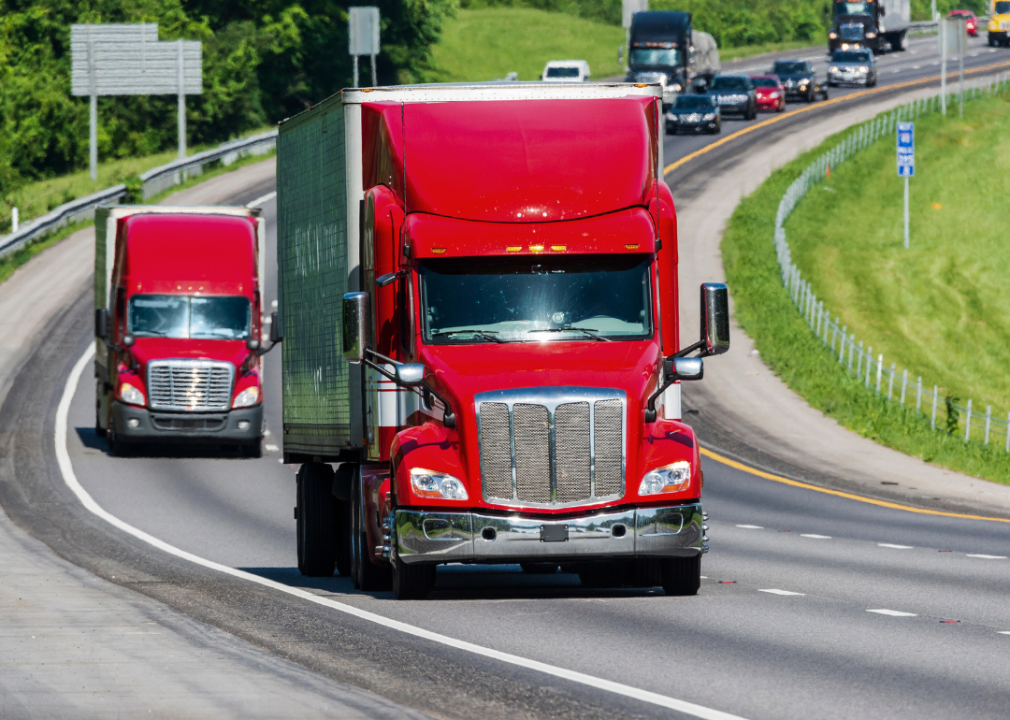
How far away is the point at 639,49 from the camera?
3049 inches

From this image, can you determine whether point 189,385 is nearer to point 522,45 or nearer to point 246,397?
point 246,397

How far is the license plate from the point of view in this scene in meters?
13.9

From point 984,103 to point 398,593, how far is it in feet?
229

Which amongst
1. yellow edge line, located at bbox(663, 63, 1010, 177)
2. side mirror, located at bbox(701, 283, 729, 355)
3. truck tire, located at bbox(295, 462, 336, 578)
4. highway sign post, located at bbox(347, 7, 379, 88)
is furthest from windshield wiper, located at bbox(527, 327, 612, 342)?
highway sign post, located at bbox(347, 7, 379, 88)

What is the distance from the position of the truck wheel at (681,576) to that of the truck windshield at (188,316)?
18.1 m

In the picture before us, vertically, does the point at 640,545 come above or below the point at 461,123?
below

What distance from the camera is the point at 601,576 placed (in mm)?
16438

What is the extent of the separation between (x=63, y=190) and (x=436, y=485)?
53.2m

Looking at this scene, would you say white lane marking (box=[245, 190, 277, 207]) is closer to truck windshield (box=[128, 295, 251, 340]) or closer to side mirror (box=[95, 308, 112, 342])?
side mirror (box=[95, 308, 112, 342])

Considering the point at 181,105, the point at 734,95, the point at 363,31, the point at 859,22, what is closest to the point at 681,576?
the point at 181,105

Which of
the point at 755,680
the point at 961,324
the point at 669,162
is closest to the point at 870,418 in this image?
the point at 961,324

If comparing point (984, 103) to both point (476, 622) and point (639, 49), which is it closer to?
point (639, 49)

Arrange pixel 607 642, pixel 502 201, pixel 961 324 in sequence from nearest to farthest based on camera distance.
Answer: pixel 607 642, pixel 502 201, pixel 961 324

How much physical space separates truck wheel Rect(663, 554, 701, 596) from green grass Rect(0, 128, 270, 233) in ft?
148
